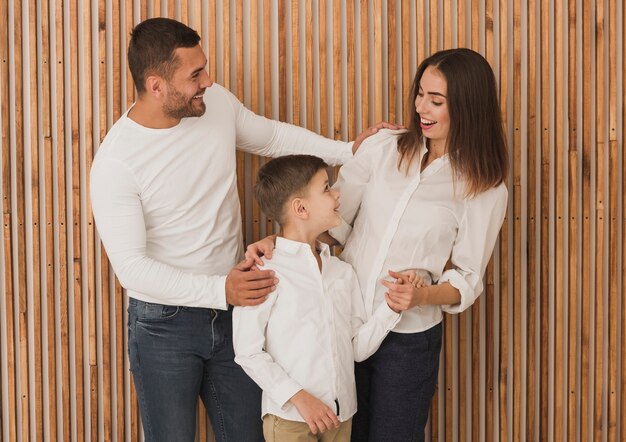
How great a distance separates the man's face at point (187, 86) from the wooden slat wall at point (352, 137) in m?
0.47

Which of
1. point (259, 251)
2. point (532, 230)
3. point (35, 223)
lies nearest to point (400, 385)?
point (259, 251)

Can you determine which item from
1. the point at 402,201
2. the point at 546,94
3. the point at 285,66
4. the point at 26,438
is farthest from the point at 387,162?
the point at 26,438

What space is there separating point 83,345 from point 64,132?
2.75 ft

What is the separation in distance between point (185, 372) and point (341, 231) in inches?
27.9

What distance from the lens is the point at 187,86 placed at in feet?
6.90

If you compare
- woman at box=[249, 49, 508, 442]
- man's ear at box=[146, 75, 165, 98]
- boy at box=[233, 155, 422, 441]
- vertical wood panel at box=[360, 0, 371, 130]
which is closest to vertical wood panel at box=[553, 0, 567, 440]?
woman at box=[249, 49, 508, 442]

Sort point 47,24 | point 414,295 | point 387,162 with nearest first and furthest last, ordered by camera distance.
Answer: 1. point 414,295
2. point 387,162
3. point 47,24

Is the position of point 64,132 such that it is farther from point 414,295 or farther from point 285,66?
point 414,295

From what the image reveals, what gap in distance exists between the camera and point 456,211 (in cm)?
216

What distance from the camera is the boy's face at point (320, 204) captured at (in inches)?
81.7

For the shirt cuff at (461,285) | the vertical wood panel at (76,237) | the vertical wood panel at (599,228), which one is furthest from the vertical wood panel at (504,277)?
the vertical wood panel at (76,237)

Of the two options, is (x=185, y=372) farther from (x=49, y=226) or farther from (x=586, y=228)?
(x=586, y=228)

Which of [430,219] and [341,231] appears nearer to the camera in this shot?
[430,219]

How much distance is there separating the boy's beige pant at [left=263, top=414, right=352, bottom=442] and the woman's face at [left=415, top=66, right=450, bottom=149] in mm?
968
